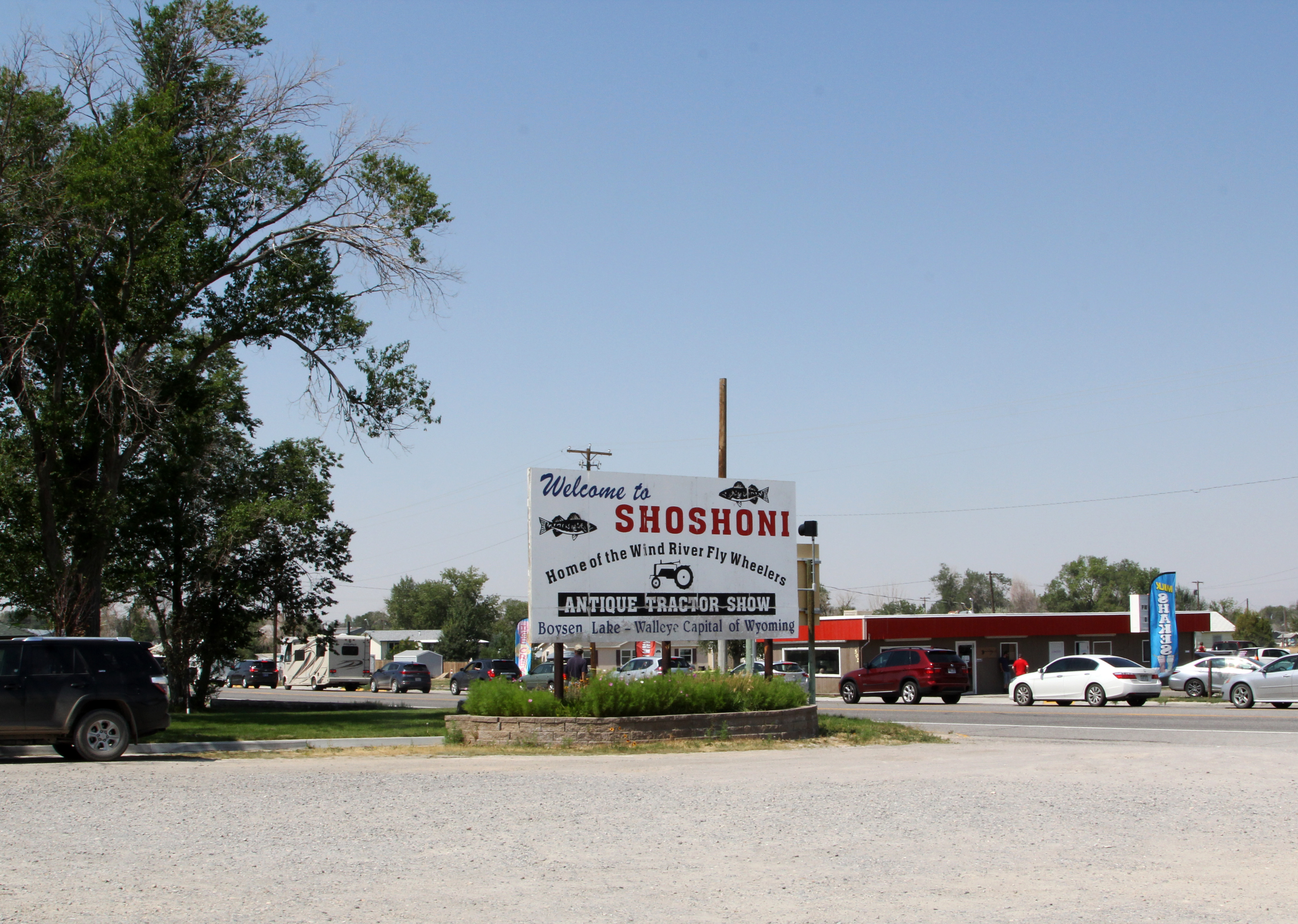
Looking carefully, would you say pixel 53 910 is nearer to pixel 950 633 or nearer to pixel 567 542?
pixel 567 542

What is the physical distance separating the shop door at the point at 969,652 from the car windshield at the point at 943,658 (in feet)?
44.9

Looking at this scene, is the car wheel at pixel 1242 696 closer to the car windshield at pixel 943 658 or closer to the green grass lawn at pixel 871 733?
the car windshield at pixel 943 658

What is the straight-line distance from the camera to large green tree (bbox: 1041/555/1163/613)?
133500mm

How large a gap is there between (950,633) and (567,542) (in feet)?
108

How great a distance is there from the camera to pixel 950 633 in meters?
47.6

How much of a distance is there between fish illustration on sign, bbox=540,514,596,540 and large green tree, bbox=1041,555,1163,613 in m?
124

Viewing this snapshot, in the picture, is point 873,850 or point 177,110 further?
point 177,110

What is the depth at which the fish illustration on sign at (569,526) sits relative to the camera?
17781 mm

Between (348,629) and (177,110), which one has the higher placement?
(177,110)

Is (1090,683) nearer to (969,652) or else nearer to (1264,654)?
(969,652)

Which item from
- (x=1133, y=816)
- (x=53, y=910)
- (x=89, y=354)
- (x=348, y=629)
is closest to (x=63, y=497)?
(x=89, y=354)

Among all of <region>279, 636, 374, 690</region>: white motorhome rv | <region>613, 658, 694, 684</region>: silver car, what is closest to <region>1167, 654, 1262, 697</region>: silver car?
<region>613, 658, 694, 684</region>: silver car

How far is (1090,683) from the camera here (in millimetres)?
31203

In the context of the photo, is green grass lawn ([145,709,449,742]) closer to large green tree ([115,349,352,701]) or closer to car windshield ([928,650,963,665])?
large green tree ([115,349,352,701])
